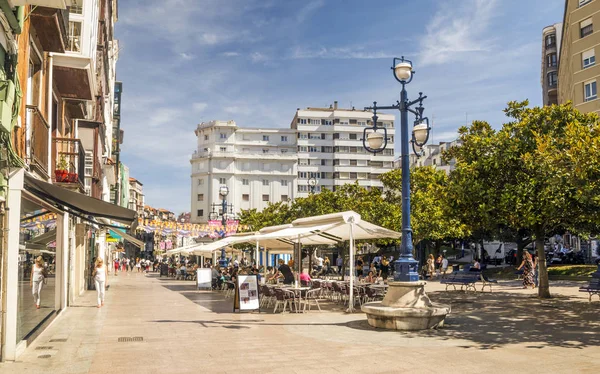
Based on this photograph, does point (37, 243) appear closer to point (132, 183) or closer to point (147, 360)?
point (147, 360)

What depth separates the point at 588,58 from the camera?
44.2 meters

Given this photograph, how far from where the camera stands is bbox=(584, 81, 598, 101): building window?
43406 millimetres

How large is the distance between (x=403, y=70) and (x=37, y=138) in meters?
7.93

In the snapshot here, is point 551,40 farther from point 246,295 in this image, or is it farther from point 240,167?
point 246,295

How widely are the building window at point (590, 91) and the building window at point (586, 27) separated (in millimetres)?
3937

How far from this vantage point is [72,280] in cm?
1953

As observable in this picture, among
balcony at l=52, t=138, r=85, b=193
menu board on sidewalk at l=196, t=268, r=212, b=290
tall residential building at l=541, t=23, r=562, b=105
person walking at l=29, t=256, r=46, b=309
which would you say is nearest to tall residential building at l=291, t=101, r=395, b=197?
tall residential building at l=541, t=23, r=562, b=105

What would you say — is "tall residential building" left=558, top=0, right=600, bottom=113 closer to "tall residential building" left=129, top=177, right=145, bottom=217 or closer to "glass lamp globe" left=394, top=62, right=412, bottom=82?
"glass lamp globe" left=394, top=62, right=412, bottom=82

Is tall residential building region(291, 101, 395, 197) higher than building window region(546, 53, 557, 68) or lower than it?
lower

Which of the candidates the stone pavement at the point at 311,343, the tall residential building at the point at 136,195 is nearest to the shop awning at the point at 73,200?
the stone pavement at the point at 311,343

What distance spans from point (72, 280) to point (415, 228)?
19576 millimetres

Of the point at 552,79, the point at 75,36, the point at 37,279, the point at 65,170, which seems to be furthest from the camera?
the point at 552,79

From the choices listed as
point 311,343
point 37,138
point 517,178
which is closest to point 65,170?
point 37,138

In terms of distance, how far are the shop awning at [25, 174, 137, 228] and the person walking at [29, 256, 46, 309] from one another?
1.81m
